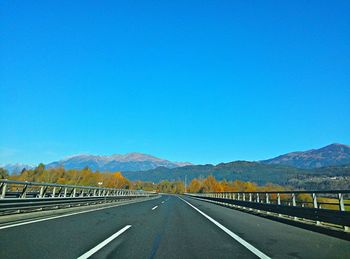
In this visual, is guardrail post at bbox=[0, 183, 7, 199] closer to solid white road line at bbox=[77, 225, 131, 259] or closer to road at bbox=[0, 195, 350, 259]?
road at bbox=[0, 195, 350, 259]

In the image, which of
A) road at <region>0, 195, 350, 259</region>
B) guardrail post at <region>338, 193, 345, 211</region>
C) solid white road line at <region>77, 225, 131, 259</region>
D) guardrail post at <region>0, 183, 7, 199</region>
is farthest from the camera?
guardrail post at <region>0, 183, 7, 199</region>

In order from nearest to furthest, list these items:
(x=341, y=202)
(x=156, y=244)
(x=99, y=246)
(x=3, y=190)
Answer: (x=99, y=246)
(x=156, y=244)
(x=341, y=202)
(x=3, y=190)

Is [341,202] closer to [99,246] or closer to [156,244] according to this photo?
[156,244]

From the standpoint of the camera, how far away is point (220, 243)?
7395mm

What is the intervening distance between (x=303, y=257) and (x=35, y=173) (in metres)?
130

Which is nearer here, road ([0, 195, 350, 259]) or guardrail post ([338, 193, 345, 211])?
road ([0, 195, 350, 259])

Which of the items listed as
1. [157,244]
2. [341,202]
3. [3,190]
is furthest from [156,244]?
[3,190]

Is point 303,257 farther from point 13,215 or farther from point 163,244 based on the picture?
point 13,215

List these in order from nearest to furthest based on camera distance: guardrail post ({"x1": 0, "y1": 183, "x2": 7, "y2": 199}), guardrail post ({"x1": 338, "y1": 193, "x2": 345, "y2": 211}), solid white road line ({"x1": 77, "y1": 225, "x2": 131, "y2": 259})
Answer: solid white road line ({"x1": 77, "y1": 225, "x2": 131, "y2": 259}) < guardrail post ({"x1": 338, "y1": 193, "x2": 345, "y2": 211}) < guardrail post ({"x1": 0, "y1": 183, "x2": 7, "y2": 199})

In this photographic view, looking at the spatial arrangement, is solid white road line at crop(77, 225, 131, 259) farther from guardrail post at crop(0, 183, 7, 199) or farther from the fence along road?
guardrail post at crop(0, 183, 7, 199)

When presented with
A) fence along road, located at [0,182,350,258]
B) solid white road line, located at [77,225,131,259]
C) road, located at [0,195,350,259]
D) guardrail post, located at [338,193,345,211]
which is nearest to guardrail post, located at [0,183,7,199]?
fence along road, located at [0,182,350,258]

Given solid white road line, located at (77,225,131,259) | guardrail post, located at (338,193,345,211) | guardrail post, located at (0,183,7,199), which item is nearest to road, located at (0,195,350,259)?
solid white road line, located at (77,225,131,259)

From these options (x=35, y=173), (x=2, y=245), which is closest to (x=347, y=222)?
(x=2, y=245)

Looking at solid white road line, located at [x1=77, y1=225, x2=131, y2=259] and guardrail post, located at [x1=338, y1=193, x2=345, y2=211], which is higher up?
guardrail post, located at [x1=338, y1=193, x2=345, y2=211]
